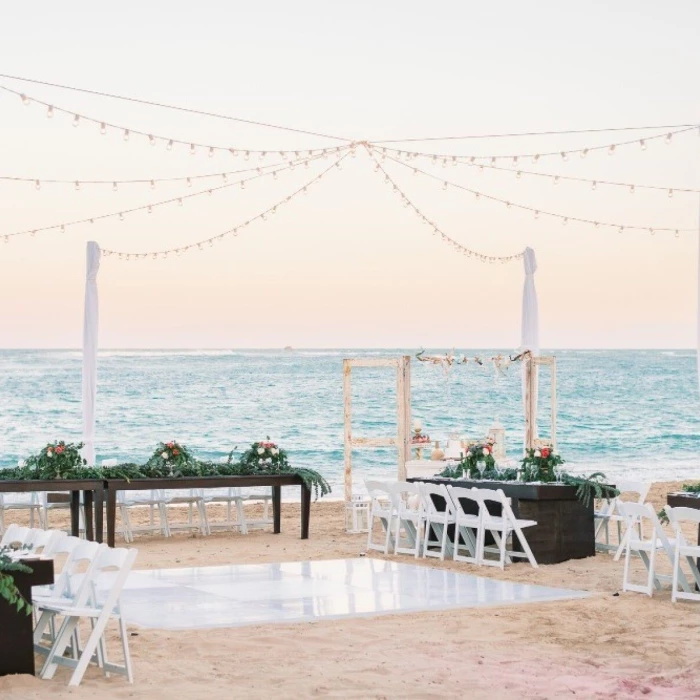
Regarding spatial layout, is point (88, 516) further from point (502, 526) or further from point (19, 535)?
point (19, 535)

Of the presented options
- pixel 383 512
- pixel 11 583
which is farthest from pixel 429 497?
pixel 11 583

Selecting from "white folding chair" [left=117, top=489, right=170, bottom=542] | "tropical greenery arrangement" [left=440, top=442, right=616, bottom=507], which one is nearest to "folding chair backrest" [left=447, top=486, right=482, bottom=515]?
"tropical greenery arrangement" [left=440, top=442, right=616, bottom=507]

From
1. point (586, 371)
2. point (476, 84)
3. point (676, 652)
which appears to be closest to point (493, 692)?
point (676, 652)

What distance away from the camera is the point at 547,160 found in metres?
25.9

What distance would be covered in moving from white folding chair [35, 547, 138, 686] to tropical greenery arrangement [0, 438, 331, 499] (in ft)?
19.4

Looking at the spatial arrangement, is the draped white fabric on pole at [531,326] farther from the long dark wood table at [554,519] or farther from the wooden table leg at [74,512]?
the wooden table leg at [74,512]

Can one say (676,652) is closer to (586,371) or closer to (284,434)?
(284,434)

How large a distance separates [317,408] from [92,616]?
45043 mm

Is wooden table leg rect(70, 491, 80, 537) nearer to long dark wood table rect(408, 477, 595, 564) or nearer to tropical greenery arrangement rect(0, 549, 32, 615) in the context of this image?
long dark wood table rect(408, 477, 595, 564)

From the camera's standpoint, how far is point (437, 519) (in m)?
12.3

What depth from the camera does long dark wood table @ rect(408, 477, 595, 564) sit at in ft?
40.0

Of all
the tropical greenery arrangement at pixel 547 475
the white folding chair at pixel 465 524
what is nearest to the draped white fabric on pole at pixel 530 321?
the tropical greenery arrangement at pixel 547 475

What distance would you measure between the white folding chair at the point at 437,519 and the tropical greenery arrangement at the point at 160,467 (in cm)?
158

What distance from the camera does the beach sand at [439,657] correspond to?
278 inches
